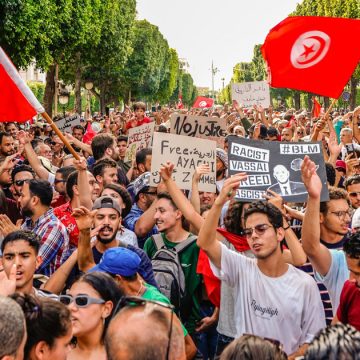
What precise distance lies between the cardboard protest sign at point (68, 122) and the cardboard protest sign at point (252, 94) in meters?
6.21

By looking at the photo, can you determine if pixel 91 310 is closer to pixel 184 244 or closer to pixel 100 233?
pixel 100 233

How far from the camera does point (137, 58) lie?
6156cm

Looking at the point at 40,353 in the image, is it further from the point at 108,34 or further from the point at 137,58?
the point at 137,58

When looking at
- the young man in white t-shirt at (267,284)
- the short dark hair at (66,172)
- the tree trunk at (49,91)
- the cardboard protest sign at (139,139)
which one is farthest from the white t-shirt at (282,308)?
the tree trunk at (49,91)

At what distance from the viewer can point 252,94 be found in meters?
19.5

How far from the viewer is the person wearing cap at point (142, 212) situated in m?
6.65

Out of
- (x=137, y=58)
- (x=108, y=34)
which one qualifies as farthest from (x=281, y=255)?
(x=137, y=58)

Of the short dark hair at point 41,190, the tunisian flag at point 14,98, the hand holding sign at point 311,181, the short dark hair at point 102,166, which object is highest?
the tunisian flag at point 14,98

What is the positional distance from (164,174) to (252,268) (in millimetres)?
1509

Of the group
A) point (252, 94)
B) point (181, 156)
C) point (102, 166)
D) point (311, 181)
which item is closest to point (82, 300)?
point (311, 181)

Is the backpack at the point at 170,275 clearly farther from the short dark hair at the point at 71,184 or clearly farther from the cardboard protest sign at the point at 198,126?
the cardboard protest sign at the point at 198,126

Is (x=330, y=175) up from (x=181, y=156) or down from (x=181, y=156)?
down

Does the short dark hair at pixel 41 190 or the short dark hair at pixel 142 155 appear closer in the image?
the short dark hair at pixel 41 190

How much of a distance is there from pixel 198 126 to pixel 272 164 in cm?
314
